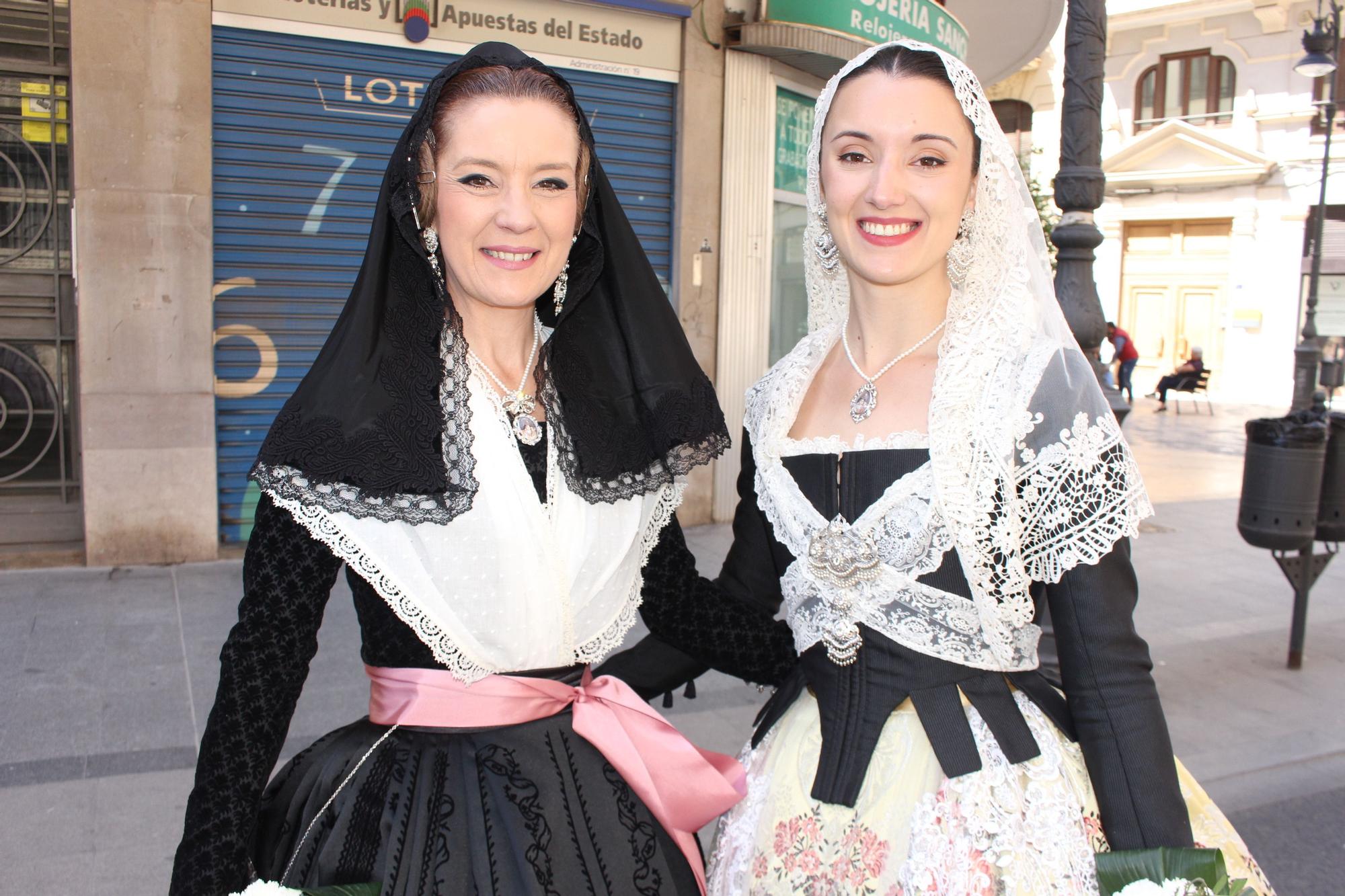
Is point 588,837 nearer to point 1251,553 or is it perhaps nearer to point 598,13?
point 598,13

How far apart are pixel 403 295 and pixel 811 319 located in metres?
0.92

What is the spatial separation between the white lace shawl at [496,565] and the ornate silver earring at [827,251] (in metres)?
0.77

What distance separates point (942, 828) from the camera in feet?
5.79

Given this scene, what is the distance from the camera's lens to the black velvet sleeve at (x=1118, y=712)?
169 centimetres

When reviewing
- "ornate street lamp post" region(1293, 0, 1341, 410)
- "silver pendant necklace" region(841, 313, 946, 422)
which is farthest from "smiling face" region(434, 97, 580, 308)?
"ornate street lamp post" region(1293, 0, 1341, 410)

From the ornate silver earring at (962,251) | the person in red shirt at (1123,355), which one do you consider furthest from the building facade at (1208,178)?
the ornate silver earring at (962,251)

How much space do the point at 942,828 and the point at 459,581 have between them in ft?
2.89

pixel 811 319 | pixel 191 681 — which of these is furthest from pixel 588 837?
pixel 191 681

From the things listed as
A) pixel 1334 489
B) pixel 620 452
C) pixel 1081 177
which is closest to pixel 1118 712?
pixel 620 452

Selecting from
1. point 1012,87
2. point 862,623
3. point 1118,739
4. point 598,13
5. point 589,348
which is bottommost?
point 1118,739

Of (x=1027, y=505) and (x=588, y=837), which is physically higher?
(x=1027, y=505)

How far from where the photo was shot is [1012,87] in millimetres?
23828

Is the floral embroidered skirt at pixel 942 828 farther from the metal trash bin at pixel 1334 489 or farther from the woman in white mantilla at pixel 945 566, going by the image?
the metal trash bin at pixel 1334 489

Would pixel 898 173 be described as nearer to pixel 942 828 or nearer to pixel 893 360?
pixel 893 360
